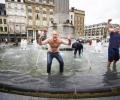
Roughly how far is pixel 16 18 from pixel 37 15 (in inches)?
336

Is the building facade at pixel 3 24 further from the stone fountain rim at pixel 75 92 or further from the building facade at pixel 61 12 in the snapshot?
the stone fountain rim at pixel 75 92

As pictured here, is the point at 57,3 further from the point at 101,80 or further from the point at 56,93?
the point at 56,93

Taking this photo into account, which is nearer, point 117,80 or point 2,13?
point 117,80

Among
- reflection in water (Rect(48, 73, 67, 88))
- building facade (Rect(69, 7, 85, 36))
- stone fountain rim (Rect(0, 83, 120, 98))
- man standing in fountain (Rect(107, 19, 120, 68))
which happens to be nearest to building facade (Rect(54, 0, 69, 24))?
man standing in fountain (Rect(107, 19, 120, 68))

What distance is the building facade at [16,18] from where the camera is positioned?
68625 mm

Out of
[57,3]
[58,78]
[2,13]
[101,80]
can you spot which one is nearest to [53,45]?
[58,78]

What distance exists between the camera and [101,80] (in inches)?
270

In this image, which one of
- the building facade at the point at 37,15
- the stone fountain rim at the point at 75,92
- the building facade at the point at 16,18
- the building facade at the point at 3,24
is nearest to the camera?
the stone fountain rim at the point at 75,92

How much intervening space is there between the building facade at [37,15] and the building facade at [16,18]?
75.1 inches

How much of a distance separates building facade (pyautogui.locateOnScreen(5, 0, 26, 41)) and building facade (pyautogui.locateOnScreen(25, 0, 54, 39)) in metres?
1.91

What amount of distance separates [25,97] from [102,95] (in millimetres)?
1739

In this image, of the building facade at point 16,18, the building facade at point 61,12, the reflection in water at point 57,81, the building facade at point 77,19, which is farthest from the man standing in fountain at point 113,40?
the building facade at point 77,19

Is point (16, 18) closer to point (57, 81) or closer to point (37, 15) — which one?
point (37, 15)

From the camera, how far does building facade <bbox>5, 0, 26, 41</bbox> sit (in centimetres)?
6862
